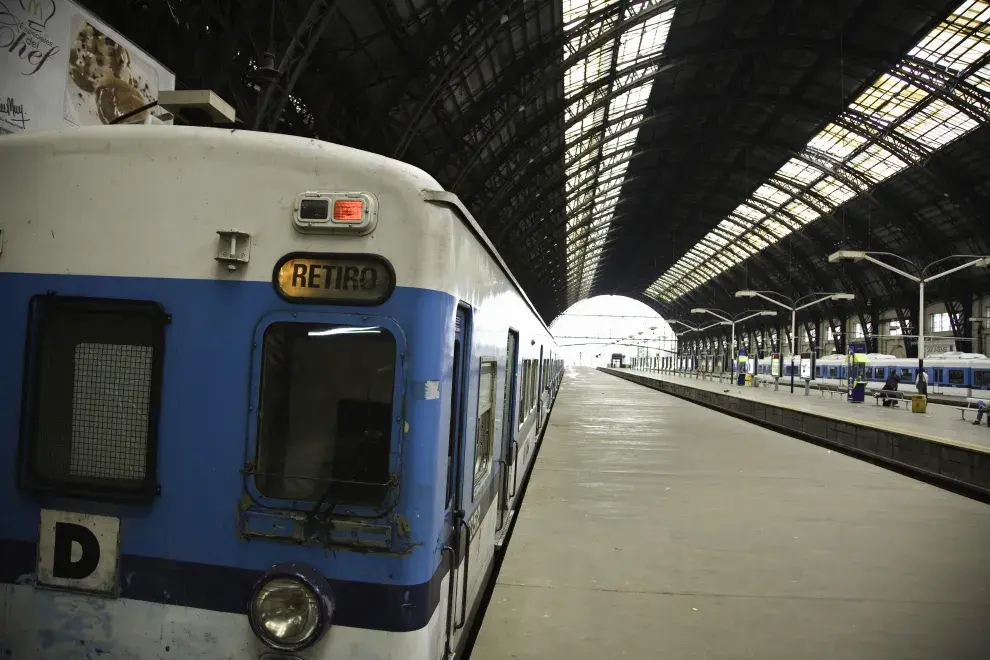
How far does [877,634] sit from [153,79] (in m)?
8.40

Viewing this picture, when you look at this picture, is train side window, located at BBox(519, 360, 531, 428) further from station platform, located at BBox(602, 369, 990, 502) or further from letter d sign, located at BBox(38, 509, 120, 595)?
station platform, located at BBox(602, 369, 990, 502)

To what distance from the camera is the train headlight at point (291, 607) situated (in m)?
2.30

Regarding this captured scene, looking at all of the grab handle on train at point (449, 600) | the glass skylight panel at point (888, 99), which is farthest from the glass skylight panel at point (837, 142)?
the grab handle on train at point (449, 600)

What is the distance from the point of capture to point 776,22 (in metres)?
27.6

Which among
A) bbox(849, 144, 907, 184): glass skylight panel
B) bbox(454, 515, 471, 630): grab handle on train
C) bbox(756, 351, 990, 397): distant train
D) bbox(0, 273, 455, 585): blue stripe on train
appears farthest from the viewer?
bbox(849, 144, 907, 184): glass skylight panel

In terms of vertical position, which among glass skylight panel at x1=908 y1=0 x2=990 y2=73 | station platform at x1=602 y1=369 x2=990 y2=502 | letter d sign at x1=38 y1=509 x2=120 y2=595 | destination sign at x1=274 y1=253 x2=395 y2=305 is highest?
glass skylight panel at x1=908 y1=0 x2=990 y2=73

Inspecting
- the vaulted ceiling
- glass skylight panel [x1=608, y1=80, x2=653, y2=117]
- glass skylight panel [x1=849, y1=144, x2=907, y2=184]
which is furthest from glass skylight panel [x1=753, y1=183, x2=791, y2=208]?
glass skylight panel [x1=608, y1=80, x2=653, y2=117]

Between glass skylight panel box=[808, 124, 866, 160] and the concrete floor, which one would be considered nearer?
the concrete floor

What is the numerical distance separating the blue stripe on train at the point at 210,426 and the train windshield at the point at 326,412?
0.26 feet

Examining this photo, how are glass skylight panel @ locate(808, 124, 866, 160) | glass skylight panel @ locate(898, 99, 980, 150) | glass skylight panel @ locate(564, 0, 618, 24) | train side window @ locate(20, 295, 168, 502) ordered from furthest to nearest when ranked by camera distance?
glass skylight panel @ locate(808, 124, 866, 160) < glass skylight panel @ locate(898, 99, 980, 150) < glass skylight panel @ locate(564, 0, 618, 24) < train side window @ locate(20, 295, 168, 502)

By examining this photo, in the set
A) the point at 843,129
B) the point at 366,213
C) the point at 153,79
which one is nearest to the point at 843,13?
the point at 843,129

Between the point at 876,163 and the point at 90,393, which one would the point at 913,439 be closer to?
the point at 90,393

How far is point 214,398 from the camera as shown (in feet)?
8.10

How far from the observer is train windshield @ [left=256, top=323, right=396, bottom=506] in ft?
7.95
